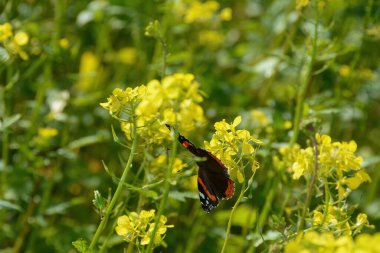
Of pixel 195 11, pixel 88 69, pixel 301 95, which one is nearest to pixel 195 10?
pixel 195 11

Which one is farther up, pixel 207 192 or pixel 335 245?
pixel 335 245

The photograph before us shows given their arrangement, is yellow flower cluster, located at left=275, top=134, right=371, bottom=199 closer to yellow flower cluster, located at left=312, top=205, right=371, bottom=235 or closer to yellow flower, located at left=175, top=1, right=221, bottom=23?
yellow flower cluster, located at left=312, top=205, right=371, bottom=235

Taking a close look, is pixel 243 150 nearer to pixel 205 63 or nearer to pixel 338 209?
pixel 338 209

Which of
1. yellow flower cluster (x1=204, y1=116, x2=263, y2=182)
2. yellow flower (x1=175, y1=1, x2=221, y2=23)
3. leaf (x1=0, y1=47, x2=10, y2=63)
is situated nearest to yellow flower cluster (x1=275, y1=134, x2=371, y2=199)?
yellow flower cluster (x1=204, y1=116, x2=263, y2=182)

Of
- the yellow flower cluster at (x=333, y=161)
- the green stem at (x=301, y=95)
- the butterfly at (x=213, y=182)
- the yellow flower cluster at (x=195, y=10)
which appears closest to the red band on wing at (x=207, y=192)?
the butterfly at (x=213, y=182)

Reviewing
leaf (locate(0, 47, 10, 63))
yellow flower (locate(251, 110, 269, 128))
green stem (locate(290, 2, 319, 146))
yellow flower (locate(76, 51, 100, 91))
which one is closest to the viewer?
green stem (locate(290, 2, 319, 146))

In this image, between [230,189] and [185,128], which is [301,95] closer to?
[185,128]

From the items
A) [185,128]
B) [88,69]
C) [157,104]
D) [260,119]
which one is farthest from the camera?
[88,69]

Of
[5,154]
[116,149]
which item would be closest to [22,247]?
[5,154]
